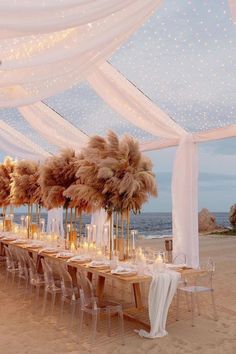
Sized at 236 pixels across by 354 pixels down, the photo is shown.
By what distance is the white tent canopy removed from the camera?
147 inches

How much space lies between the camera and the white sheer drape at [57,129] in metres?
9.49

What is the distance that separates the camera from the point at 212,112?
23.2ft

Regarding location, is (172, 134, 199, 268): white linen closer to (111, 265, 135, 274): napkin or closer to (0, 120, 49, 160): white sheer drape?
(111, 265, 135, 274): napkin

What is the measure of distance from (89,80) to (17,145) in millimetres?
3646

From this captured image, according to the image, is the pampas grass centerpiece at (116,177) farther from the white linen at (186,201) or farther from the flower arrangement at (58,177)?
the white linen at (186,201)

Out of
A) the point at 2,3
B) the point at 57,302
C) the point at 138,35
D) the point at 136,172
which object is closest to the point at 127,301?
the point at 57,302

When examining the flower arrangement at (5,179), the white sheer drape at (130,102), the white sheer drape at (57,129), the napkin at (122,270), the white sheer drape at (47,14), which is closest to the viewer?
the white sheer drape at (47,14)

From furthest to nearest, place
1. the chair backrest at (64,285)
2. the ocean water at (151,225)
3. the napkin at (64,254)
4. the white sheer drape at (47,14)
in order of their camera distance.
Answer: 1. the ocean water at (151,225)
2. the napkin at (64,254)
3. the chair backrest at (64,285)
4. the white sheer drape at (47,14)

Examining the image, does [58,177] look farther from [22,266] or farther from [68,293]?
[68,293]

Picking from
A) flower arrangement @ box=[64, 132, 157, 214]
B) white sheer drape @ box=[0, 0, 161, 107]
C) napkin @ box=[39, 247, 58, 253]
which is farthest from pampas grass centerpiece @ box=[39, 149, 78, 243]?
white sheer drape @ box=[0, 0, 161, 107]

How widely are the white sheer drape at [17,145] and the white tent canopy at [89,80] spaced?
26mm

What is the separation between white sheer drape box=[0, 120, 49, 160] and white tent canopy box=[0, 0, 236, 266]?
26 millimetres

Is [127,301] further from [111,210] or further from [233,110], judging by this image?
[233,110]

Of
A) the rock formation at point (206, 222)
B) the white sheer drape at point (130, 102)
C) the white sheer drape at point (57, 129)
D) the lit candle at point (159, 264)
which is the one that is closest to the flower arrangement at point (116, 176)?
the lit candle at point (159, 264)
